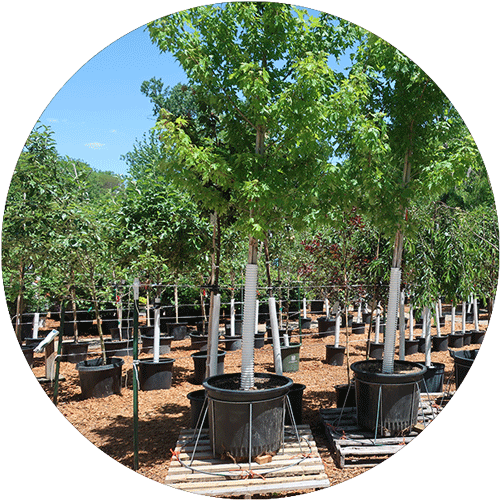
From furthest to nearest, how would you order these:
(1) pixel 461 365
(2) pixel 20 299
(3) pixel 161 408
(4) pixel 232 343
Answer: (4) pixel 232 343
(3) pixel 161 408
(1) pixel 461 365
(2) pixel 20 299

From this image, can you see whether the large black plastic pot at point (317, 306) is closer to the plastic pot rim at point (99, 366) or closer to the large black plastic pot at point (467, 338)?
the large black plastic pot at point (467, 338)

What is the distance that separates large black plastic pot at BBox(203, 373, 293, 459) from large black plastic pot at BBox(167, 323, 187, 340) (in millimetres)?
5099

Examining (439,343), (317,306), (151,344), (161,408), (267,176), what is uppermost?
(267,176)

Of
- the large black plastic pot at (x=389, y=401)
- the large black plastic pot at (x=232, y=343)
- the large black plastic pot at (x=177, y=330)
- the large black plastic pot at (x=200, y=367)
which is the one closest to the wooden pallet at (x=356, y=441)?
the large black plastic pot at (x=389, y=401)

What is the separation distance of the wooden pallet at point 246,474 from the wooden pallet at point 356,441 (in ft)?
0.97

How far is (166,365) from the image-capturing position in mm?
5105

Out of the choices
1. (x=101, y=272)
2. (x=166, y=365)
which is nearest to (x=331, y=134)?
(x=101, y=272)

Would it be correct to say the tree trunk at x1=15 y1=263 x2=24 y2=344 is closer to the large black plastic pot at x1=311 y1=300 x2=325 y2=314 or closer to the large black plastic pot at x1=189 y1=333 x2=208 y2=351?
the large black plastic pot at x1=189 y1=333 x2=208 y2=351

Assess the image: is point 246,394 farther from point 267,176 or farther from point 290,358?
point 290,358

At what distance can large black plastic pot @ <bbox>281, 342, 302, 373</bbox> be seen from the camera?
5.44 m

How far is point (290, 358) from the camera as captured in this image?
18.3 ft

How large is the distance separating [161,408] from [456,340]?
4.71m

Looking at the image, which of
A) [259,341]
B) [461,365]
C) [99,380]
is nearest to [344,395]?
[461,365]

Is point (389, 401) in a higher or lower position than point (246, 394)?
lower
